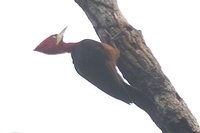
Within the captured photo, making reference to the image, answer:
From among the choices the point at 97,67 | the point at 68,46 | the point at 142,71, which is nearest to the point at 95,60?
the point at 97,67

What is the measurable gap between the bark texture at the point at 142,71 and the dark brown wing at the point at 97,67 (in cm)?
20

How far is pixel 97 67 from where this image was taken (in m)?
6.06

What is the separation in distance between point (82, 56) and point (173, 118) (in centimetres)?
166

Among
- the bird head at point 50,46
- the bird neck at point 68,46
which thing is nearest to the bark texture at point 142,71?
the bird neck at point 68,46

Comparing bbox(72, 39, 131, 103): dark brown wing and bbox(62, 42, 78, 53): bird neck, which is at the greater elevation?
bbox(62, 42, 78, 53): bird neck

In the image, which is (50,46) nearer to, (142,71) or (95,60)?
(95,60)

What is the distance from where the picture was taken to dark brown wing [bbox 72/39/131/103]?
573 centimetres

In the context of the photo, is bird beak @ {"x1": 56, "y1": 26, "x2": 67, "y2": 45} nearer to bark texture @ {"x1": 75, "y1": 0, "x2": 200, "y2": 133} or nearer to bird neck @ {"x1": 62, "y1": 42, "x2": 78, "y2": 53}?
bird neck @ {"x1": 62, "y1": 42, "x2": 78, "y2": 53}

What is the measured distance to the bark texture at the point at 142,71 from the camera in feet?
15.9

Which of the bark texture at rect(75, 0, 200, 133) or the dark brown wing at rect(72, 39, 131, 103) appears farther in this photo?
the dark brown wing at rect(72, 39, 131, 103)

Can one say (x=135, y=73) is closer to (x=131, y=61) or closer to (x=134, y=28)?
(x=131, y=61)

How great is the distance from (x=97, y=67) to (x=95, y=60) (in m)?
0.10

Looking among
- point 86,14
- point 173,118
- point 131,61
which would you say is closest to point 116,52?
point 131,61

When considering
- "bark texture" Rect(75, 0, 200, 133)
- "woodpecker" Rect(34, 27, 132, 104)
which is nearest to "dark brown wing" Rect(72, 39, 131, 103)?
"woodpecker" Rect(34, 27, 132, 104)
